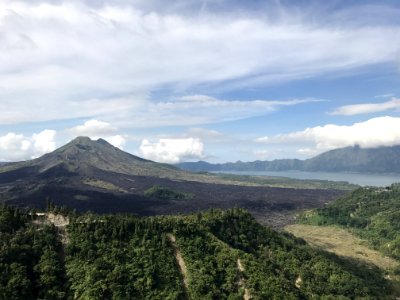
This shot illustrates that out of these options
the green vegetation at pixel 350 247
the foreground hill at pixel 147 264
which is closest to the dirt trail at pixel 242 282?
the foreground hill at pixel 147 264

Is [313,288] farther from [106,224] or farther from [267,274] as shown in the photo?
[106,224]

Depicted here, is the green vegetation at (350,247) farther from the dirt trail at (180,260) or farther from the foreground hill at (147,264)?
the dirt trail at (180,260)

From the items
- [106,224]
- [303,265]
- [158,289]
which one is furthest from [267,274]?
[106,224]

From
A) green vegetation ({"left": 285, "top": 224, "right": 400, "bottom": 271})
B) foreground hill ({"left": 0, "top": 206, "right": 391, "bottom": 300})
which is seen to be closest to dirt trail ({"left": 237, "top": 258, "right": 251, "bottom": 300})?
foreground hill ({"left": 0, "top": 206, "right": 391, "bottom": 300})

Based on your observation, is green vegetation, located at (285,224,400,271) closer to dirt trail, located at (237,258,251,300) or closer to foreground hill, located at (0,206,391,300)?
foreground hill, located at (0,206,391,300)

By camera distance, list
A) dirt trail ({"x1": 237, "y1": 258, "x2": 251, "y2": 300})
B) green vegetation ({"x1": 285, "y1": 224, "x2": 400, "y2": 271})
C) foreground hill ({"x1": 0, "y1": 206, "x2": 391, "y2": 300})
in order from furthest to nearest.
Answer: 1. green vegetation ({"x1": 285, "y1": 224, "x2": 400, "y2": 271})
2. dirt trail ({"x1": 237, "y1": 258, "x2": 251, "y2": 300})
3. foreground hill ({"x1": 0, "y1": 206, "x2": 391, "y2": 300})

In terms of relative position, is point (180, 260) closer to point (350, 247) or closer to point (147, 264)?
point (147, 264)

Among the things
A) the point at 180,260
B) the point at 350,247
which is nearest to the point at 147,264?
the point at 180,260

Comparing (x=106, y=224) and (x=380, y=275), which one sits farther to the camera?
(x=380, y=275)

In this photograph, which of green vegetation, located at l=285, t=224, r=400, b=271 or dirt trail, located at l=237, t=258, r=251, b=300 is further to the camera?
green vegetation, located at l=285, t=224, r=400, b=271
